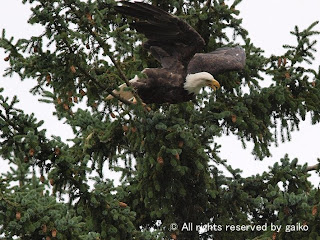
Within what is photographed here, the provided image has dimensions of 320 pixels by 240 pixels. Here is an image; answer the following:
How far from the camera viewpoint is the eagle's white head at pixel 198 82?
28.0ft

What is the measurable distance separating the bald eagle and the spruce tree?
0.23 meters

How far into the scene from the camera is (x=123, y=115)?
7750 millimetres

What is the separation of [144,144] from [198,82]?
103 cm

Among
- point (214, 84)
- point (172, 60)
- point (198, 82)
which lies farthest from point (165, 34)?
point (214, 84)

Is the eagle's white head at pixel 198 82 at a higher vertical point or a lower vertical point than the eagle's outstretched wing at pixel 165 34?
lower

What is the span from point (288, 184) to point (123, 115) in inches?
83.5

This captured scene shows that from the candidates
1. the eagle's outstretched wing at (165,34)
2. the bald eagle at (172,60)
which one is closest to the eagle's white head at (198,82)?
the bald eagle at (172,60)

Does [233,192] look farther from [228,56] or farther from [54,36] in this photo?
[54,36]

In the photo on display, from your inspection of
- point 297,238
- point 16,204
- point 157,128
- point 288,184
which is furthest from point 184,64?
point 16,204

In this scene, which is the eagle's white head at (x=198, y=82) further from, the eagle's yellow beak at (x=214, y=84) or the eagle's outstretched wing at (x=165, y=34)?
the eagle's outstretched wing at (x=165, y=34)

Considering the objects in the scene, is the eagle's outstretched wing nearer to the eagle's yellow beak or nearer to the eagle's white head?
the eagle's white head

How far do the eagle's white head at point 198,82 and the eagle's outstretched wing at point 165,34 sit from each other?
0.91ft

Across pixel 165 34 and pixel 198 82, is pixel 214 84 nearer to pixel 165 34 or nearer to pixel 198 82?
pixel 198 82

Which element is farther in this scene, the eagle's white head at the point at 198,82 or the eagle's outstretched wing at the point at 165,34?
the eagle's white head at the point at 198,82
